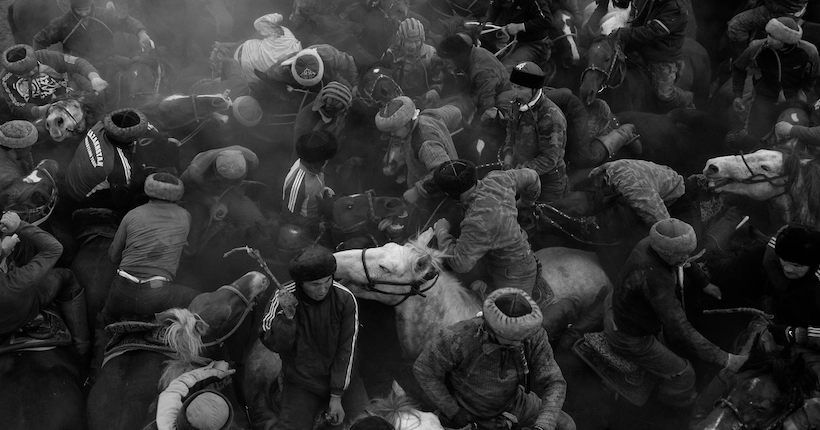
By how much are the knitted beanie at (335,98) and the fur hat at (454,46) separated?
1.60 meters

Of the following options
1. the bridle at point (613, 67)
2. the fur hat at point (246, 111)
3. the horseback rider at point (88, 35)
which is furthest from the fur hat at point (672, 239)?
the horseback rider at point (88, 35)

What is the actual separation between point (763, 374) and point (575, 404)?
143 cm

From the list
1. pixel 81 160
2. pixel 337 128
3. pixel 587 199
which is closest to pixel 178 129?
pixel 81 160

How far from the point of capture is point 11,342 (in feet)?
17.4

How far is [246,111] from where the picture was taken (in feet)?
24.1

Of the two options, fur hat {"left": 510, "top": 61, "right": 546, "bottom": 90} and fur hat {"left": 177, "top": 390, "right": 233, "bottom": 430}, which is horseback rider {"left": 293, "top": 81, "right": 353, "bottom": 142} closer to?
fur hat {"left": 510, "top": 61, "right": 546, "bottom": 90}

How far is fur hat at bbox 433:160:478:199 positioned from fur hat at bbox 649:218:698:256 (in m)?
1.42

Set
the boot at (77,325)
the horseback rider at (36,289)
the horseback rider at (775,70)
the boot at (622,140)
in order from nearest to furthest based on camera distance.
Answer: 1. the horseback rider at (36,289)
2. the boot at (77,325)
3. the horseback rider at (775,70)
4. the boot at (622,140)

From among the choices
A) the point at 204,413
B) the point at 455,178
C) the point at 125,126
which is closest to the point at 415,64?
the point at 455,178

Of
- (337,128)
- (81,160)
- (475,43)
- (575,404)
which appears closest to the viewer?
(575,404)

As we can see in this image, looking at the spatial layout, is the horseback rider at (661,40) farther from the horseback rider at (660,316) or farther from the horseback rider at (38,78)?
the horseback rider at (38,78)

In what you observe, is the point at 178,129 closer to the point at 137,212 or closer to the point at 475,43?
the point at 137,212

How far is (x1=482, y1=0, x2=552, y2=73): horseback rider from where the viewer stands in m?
8.37

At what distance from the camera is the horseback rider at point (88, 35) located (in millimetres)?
8445
